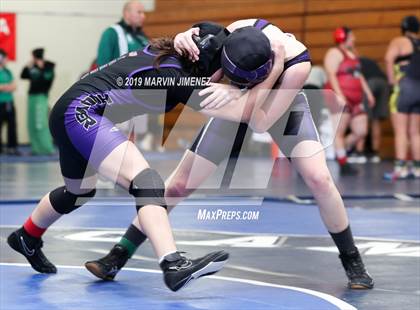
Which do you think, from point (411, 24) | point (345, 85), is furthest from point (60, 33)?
point (411, 24)

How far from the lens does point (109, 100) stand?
480cm

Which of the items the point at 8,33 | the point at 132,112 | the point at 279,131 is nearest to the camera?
the point at 132,112

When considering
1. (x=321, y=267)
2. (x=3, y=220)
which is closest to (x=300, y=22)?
(x=3, y=220)

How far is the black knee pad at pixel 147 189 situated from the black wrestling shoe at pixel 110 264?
0.69 m

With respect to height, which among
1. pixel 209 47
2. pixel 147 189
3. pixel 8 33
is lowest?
pixel 8 33

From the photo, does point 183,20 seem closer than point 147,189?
No

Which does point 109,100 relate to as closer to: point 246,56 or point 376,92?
point 246,56

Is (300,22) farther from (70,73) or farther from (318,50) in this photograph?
(70,73)

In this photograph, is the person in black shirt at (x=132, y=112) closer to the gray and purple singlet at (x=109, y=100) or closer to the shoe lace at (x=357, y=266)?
the gray and purple singlet at (x=109, y=100)

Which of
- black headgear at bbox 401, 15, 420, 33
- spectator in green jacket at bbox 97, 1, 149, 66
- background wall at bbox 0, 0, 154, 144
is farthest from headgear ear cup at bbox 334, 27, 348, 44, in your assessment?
background wall at bbox 0, 0, 154, 144

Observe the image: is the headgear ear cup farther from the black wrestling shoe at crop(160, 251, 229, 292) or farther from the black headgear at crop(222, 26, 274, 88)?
the black wrestling shoe at crop(160, 251, 229, 292)

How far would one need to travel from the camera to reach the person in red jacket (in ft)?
41.1

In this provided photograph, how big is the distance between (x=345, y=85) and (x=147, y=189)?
341 inches

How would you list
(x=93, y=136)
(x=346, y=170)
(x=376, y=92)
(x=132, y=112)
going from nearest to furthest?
1. (x=93, y=136)
2. (x=132, y=112)
3. (x=346, y=170)
4. (x=376, y=92)
